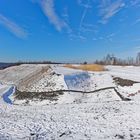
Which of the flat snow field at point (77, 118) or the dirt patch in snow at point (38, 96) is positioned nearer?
the flat snow field at point (77, 118)

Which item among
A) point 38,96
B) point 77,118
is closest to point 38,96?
point 38,96

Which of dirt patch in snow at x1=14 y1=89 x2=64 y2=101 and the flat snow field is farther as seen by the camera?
dirt patch in snow at x1=14 y1=89 x2=64 y2=101

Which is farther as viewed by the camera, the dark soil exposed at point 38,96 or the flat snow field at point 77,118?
the dark soil exposed at point 38,96

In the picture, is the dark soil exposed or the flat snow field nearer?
the flat snow field

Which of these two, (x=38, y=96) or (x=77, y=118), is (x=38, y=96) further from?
(x=77, y=118)

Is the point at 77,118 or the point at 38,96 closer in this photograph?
the point at 77,118

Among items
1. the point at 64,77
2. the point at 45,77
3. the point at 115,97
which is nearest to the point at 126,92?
the point at 115,97

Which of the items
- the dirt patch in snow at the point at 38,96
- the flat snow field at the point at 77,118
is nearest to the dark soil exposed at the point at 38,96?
the dirt patch in snow at the point at 38,96

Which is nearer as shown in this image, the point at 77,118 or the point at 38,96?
the point at 77,118

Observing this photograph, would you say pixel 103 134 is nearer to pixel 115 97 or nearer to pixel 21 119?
pixel 21 119

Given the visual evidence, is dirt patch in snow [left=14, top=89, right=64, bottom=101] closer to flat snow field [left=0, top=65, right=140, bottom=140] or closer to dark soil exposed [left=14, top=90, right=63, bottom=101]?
dark soil exposed [left=14, top=90, right=63, bottom=101]

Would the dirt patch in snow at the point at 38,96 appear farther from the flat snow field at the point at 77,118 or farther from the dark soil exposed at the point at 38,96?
the flat snow field at the point at 77,118

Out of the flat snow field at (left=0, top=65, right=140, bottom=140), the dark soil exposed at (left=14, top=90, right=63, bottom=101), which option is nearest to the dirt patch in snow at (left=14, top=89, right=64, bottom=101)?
the dark soil exposed at (left=14, top=90, right=63, bottom=101)

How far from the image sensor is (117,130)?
12445 mm
